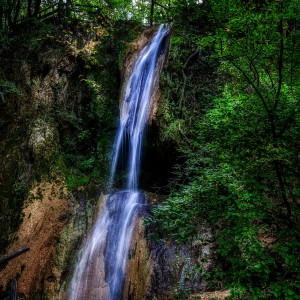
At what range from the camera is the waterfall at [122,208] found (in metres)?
6.29

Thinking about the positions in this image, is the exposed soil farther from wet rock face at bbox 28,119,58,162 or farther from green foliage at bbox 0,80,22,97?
green foliage at bbox 0,80,22,97

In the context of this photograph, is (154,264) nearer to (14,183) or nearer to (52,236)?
(52,236)

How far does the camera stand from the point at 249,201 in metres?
3.03

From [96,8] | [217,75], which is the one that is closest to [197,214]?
[217,75]

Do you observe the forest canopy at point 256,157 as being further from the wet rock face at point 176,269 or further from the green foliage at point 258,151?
the wet rock face at point 176,269

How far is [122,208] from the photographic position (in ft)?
24.2

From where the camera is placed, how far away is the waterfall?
629 cm

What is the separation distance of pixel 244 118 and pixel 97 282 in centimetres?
509

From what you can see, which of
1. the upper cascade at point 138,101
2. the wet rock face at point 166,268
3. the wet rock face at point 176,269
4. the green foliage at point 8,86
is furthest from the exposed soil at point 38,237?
the green foliage at point 8,86

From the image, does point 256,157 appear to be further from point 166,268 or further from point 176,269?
point 166,268

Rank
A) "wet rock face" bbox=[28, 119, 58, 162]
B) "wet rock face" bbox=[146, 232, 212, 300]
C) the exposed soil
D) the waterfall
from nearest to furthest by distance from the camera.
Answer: "wet rock face" bbox=[146, 232, 212, 300] → the waterfall → the exposed soil → "wet rock face" bbox=[28, 119, 58, 162]

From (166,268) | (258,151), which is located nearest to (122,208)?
(166,268)

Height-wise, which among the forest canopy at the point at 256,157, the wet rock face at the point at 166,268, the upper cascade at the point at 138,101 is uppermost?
the upper cascade at the point at 138,101

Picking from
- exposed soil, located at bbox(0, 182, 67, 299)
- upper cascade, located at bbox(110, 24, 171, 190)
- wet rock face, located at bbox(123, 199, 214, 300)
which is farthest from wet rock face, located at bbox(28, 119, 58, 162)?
wet rock face, located at bbox(123, 199, 214, 300)
